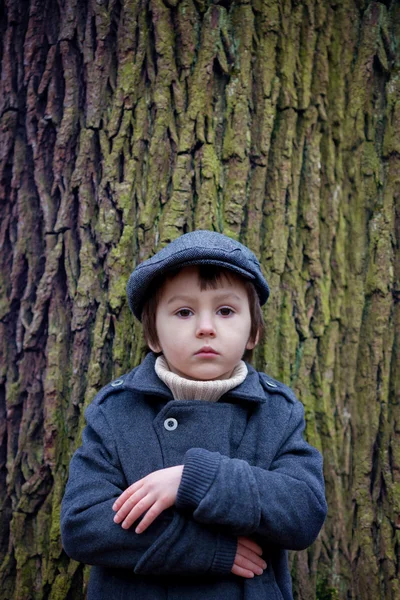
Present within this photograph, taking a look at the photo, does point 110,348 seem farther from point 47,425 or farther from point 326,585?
point 326,585

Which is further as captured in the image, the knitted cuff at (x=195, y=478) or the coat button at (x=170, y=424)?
the coat button at (x=170, y=424)

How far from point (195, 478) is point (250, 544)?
1.08 feet

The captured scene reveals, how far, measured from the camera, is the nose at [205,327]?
1686mm

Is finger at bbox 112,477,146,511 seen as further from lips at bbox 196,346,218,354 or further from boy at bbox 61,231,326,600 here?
lips at bbox 196,346,218,354

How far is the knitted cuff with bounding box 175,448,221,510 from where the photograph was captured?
1.52 m

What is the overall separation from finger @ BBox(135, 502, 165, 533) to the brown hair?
0.59 meters

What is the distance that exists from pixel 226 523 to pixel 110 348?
35.6 inches

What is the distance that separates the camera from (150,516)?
155cm

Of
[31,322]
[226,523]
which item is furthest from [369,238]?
[31,322]

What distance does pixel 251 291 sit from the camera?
73.2 inches

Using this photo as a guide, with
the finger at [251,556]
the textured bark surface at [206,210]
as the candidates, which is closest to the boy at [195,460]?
the finger at [251,556]

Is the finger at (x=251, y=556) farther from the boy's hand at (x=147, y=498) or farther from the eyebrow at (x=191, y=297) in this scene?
the eyebrow at (x=191, y=297)

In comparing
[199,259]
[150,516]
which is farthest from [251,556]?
[199,259]

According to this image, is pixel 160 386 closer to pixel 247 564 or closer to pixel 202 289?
pixel 202 289
